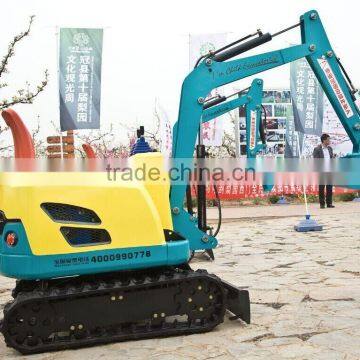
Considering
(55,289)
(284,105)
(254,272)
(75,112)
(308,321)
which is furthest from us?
(284,105)

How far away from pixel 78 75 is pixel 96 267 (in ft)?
37.4

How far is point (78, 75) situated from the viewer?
14258 millimetres

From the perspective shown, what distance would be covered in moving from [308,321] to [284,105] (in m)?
21.6

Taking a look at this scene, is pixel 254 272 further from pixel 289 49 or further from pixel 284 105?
pixel 284 105

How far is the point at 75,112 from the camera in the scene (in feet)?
46.6

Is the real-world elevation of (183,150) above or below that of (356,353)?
above

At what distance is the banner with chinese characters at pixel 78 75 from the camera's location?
14.2 m

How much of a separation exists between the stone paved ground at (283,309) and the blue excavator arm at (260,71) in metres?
1.43

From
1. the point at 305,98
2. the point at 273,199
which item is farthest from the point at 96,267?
the point at 305,98

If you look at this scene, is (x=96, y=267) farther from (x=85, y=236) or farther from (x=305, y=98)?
(x=305, y=98)

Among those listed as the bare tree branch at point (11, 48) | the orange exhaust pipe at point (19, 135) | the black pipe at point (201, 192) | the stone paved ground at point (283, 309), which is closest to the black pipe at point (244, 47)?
the black pipe at point (201, 192)

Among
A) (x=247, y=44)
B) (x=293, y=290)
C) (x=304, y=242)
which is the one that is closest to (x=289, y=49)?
(x=247, y=44)

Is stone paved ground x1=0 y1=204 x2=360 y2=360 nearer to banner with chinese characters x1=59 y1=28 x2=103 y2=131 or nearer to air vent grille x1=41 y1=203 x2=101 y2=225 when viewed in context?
air vent grille x1=41 y1=203 x2=101 y2=225

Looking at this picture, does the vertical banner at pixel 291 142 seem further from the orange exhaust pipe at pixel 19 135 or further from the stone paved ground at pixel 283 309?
the orange exhaust pipe at pixel 19 135
